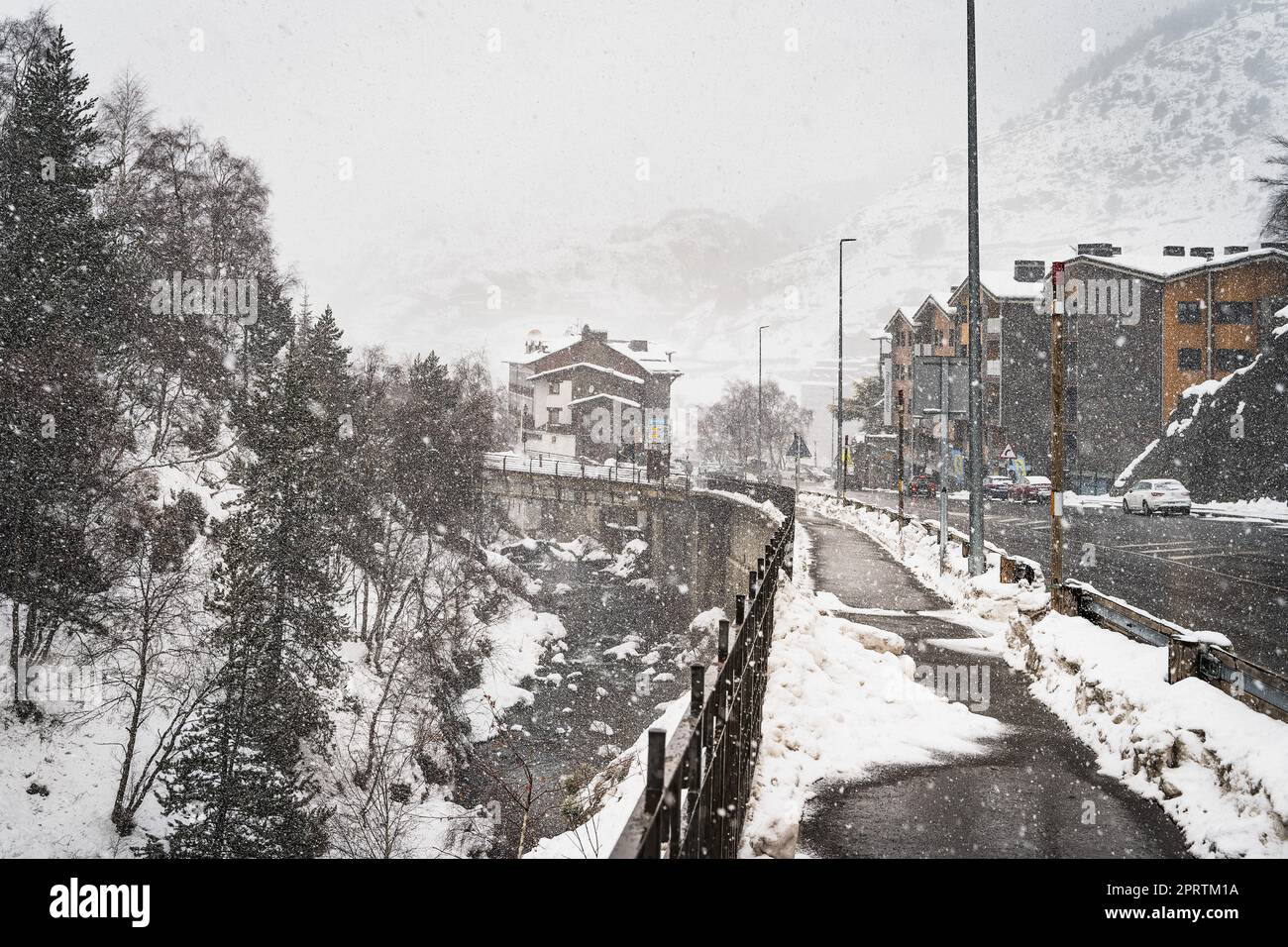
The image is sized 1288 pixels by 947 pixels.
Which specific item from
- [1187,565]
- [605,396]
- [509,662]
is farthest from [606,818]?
[605,396]

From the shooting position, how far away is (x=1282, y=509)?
34156mm

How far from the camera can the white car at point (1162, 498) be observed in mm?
34438

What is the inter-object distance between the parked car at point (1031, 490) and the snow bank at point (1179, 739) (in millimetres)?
40207

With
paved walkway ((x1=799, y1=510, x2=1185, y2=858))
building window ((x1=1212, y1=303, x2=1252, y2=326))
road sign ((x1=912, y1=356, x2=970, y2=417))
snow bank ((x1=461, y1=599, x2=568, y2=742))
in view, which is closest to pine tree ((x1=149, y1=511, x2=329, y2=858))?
snow bank ((x1=461, y1=599, x2=568, y2=742))

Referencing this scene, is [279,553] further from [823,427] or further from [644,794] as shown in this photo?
[823,427]

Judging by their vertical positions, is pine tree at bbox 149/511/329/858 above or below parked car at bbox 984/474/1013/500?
below

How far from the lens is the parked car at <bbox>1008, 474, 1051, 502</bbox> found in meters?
45.0

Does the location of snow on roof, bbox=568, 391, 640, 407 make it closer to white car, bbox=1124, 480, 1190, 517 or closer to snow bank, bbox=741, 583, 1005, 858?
white car, bbox=1124, 480, 1190, 517

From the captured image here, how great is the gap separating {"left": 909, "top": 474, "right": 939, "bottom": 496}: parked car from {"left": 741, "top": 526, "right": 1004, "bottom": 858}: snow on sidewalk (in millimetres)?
45096

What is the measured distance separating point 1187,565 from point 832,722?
1559cm

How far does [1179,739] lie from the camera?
5879 millimetres

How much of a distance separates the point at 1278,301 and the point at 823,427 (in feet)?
Result: 492

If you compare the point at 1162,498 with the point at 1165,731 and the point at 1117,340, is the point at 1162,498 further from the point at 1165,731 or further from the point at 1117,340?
the point at 1165,731
